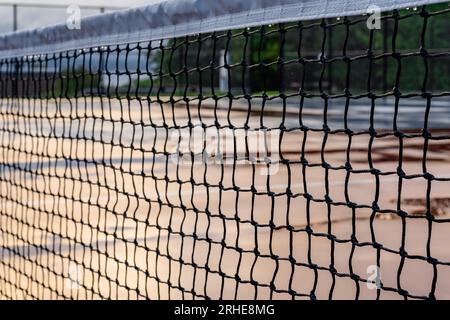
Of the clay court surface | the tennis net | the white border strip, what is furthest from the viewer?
the clay court surface

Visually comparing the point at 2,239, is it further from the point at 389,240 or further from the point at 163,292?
the point at 389,240

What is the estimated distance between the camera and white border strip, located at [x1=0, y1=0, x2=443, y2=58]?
7.50 feet

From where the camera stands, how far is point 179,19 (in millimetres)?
2930

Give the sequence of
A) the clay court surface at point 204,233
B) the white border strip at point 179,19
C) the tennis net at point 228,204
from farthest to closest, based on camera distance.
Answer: the clay court surface at point 204,233
the tennis net at point 228,204
the white border strip at point 179,19

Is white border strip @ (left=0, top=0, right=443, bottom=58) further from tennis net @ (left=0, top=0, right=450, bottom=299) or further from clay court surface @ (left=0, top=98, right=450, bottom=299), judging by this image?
clay court surface @ (left=0, top=98, right=450, bottom=299)

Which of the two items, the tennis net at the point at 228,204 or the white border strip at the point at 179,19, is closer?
the white border strip at the point at 179,19

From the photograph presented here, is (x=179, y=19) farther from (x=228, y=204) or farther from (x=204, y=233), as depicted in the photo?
(x=228, y=204)

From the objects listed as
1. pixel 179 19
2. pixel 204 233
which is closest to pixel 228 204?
pixel 204 233

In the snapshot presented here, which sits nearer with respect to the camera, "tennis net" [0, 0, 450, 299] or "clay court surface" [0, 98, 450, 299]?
"tennis net" [0, 0, 450, 299]

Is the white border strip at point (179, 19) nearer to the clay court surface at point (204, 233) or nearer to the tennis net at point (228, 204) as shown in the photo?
the tennis net at point (228, 204)

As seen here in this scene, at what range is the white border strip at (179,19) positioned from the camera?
229cm

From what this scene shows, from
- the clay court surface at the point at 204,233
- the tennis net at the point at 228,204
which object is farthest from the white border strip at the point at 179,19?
the clay court surface at the point at 204,233

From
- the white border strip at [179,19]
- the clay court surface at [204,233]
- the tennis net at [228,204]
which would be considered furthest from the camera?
the clay court surface at [204,233]

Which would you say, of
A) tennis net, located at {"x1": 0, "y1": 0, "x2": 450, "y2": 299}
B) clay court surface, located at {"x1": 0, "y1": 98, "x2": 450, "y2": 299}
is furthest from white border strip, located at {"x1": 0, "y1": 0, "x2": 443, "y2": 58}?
clay court surface, located at {"x1": 0, "y1": 98, "x2": 450, "y2": 299}
